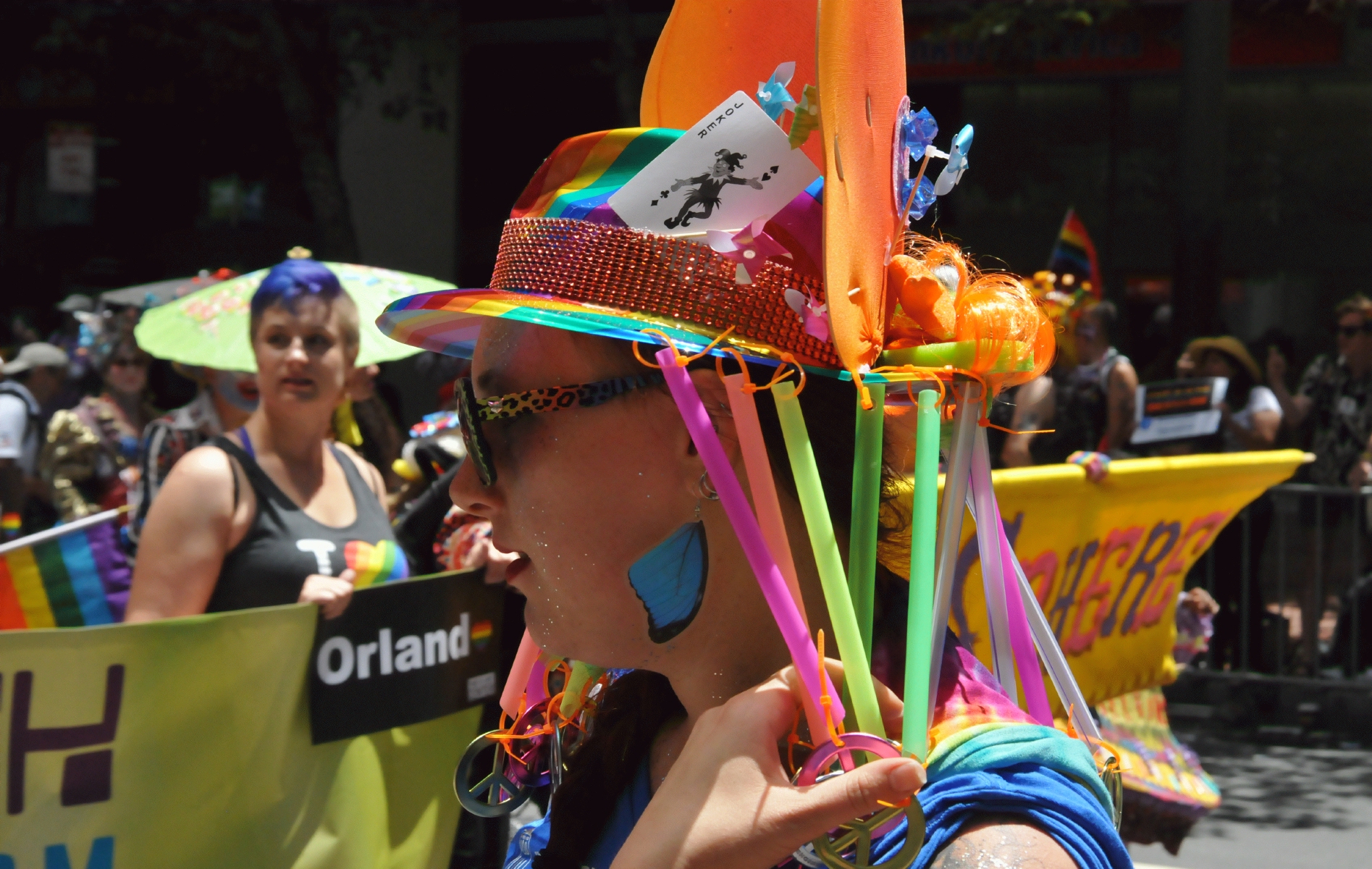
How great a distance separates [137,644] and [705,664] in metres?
1.98

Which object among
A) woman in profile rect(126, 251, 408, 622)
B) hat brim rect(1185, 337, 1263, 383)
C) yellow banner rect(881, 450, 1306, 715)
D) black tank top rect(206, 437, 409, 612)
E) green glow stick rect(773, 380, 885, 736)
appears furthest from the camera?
hat brim rect(1185, 337, 1263, 383)

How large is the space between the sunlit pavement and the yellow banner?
116 cm

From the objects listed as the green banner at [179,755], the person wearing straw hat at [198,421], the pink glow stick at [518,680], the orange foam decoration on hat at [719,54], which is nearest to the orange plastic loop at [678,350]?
the orange foam decoration on hat at [719,54]

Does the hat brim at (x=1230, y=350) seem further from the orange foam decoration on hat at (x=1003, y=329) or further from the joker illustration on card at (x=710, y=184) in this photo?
the joker illustration on card at (x=710, y=184)

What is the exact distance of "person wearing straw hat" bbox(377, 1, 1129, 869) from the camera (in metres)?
1.26

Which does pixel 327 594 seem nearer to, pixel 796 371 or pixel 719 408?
pixel 719 408

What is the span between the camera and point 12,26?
13523mm

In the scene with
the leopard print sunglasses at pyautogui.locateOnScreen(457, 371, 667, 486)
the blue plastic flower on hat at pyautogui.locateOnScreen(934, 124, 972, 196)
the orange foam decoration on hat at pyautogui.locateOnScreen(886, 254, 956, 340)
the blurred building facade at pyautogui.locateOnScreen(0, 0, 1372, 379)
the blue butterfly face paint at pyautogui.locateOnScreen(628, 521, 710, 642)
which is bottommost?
the blue butterfly face paint at pyautogui.locateOnScreen(628, 521, 710, 642)

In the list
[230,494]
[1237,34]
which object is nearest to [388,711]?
[230,494]

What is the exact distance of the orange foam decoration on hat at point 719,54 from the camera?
173 cm

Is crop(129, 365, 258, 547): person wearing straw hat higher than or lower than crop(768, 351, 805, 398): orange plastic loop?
A: lower

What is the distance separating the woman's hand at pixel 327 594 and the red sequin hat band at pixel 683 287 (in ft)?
7.06

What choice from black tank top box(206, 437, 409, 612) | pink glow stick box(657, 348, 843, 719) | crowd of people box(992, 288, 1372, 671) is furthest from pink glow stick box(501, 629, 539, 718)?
crowd of people box(992, 288, 1372, 671)

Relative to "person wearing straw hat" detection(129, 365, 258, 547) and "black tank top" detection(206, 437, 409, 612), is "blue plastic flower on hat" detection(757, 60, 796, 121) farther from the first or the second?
"person wearing straw hat" detection(129, 365, 258, 547)
